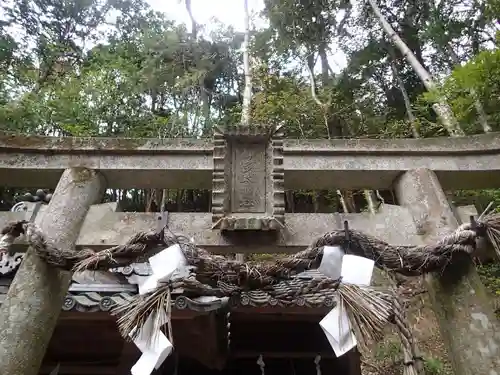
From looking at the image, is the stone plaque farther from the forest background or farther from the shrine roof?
the forest background

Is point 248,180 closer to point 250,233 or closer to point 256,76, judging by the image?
point 250,233

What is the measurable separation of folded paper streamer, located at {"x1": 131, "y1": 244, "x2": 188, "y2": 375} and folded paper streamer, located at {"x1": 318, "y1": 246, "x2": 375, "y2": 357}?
796 mm

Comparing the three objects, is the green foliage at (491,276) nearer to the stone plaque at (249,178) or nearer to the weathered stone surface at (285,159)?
the weathered stone surface at (285,159)

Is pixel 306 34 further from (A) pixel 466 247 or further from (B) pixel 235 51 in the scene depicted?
(A) pixel 466 247

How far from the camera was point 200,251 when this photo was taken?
247 centimetres

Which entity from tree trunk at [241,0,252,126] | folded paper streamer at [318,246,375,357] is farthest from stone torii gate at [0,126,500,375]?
tree trunk at [241,0,252,126]

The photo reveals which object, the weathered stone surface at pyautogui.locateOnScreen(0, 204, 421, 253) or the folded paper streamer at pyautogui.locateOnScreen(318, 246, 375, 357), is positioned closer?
the folded paper streamer at pyautogui.locateOnScreen(318, 246, 375, 357)

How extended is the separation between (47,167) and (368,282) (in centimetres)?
281

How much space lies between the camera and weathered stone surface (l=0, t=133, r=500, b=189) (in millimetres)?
3750

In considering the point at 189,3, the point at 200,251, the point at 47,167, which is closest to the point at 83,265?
the point at 200,251

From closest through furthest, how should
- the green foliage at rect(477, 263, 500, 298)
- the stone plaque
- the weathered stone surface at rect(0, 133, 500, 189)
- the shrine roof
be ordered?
the shrine roof < the stone plaque < the weathered stone surface at rect(0, 133, 500, 189) < the green foliage at rect(477, 263, 500, 298)

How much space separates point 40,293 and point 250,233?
1463mm

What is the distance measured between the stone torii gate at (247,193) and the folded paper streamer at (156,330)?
0.79 metres

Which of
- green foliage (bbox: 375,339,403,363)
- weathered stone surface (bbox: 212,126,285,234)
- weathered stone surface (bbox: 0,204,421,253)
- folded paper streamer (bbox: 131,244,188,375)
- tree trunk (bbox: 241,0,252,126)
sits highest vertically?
tree trunk (bbox: 241,0,252,126)
